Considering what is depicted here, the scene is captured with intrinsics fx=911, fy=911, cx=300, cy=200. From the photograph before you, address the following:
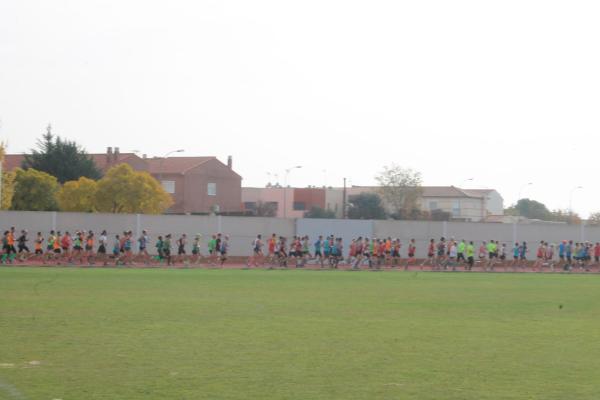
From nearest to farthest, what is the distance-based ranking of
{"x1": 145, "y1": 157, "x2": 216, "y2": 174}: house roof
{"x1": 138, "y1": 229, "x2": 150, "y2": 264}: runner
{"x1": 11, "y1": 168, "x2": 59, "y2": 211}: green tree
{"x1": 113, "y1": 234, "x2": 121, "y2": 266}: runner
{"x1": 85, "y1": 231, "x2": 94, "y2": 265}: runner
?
{"x1": 85, "y1": 231, "x2": 94, "y2": 265}: runner → {"x1": 113, "y1": 234, "x2": 121, "y2": 266}: runner → {"x1": 138, "y1": 229, "x2": 150, "y2": 264}: runner → {"x1": 11, "y1": 168, "x2": 59, "y2": 211}: green tree → {"x1": 145, "y1": 157, "x2": 216, "y2": 174}: house roof

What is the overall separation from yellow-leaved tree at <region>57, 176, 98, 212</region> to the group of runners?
2016 cm

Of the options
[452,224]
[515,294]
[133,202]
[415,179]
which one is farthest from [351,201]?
[515,294]

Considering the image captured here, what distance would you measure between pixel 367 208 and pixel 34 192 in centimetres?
3974

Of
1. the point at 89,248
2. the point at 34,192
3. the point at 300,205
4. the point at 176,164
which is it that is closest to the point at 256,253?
the point at 89,248

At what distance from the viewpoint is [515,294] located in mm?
26859

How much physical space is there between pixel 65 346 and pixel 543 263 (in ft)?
149

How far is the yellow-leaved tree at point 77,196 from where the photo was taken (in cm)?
6894

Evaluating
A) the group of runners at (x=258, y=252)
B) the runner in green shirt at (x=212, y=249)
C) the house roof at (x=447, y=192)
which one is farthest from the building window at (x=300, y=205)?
the runner in green shirt at (x=212, y=249)

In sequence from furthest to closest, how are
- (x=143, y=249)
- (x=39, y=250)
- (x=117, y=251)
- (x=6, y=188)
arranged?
(x=6, y=188) → (x=143, y=249) → (x=117, y=251) → (x=39, y=250)

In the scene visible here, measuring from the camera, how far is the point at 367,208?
96.9m

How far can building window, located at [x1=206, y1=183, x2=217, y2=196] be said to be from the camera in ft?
321

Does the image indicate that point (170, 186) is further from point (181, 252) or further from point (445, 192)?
point (181, 252)

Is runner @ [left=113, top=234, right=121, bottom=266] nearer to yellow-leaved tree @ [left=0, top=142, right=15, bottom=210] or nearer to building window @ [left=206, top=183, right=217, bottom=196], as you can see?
yellow-leaved tree @ [left=0, top=142, right=15, bottom=210]

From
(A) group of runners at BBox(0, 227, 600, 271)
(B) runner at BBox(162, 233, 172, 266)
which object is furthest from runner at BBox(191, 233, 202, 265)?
(B) runner at BBox(162, 233, 172, 266)
